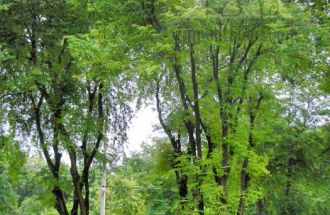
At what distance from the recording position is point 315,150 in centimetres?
1391

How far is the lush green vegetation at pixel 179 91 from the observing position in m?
8.58

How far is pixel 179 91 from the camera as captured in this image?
12.0 metres

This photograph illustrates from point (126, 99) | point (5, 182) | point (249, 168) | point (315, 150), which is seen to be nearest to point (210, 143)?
point (249, 168)

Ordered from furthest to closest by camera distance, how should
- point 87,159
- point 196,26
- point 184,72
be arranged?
point 87,159 → point 184,72 → point 196,26

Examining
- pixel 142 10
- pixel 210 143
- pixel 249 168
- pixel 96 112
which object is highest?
pixel 142 10

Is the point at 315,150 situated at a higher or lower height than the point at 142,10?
lower

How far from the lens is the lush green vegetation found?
8.58 m

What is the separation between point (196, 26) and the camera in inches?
324

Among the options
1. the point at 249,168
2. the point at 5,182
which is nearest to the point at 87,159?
the point at 249,168

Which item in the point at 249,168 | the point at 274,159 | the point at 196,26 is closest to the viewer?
the point at 196,26

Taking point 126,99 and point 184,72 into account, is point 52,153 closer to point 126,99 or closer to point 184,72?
point 126,99

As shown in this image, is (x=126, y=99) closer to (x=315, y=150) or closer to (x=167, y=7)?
(x=167, y=7)

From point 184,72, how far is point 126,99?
2.87 metres

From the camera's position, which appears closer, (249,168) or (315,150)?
(249,168)
